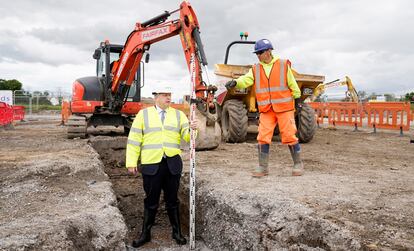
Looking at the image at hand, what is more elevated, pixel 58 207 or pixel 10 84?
pixel 10 84

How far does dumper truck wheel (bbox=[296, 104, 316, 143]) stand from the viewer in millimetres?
9938

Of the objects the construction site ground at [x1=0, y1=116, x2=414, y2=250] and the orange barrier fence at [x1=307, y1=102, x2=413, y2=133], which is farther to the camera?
the orange barrier fence at [x1=307, y1=102, x2=413, y2=133]

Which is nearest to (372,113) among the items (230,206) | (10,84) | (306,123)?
(306,123)

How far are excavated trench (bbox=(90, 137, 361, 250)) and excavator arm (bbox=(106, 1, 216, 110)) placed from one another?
6.33ft

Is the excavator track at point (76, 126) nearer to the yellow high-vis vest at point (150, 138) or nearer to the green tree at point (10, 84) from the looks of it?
the yellow high-vis vest at point (150, 138)

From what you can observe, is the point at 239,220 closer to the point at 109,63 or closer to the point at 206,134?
the point at 206,134

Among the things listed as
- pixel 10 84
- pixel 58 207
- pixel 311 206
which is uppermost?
pixel 10 84

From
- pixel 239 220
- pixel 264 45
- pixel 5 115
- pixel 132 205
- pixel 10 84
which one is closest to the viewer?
pixel 239 220

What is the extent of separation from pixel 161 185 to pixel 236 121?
5.01m

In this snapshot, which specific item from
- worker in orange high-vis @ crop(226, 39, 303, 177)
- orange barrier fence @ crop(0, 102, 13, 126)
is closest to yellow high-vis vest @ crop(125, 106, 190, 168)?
worker in orange high-vis @ crop(226, 39, 303, 177)

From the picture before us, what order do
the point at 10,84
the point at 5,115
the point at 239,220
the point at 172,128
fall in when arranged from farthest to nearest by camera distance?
the point at 10,84, the point at 5,115, the point at 172,128, the point at 239,220

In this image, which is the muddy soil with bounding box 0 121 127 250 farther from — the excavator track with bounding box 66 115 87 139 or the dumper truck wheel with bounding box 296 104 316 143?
the dumper truck wheel with bounding box 296 104 316 143

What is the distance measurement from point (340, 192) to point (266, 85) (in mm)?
1795

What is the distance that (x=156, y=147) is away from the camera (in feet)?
14.8
